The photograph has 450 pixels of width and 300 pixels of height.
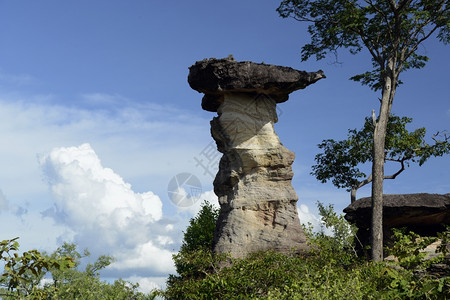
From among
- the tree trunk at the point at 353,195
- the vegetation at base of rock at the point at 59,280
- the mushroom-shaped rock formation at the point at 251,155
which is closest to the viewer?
the vegetation at base of rock at the point at 59,280

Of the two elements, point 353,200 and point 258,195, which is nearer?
point 258,195

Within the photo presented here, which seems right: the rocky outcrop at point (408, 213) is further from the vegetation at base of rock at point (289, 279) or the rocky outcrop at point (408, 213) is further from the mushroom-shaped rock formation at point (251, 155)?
the vegetation at base of rock at point (289, 279)

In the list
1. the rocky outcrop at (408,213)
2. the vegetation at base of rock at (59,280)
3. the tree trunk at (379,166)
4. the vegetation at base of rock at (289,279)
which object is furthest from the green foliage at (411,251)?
the rocky outcrop at (408,213)

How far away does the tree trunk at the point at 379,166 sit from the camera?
64.2 feet

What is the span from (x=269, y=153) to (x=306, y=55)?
266 inches

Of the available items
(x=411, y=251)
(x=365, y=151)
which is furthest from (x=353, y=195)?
(x=411, y=251)

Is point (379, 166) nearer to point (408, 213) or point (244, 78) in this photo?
point (408, 213)

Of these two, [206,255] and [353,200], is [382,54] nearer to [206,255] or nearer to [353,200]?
[353,200]

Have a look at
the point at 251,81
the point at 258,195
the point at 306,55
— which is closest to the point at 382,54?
the point at 306,55

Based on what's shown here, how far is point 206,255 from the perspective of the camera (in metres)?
17.2

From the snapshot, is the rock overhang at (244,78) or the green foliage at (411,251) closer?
the green foliage at (411,251)

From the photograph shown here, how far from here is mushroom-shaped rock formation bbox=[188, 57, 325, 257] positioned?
19.9m

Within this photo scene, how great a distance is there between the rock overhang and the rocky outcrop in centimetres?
685

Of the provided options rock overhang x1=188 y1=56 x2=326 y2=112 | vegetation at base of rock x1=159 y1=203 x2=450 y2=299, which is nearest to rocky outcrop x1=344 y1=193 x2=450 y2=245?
vegetation at base of rock x1=159 y1=203 x2=450 y2=299
